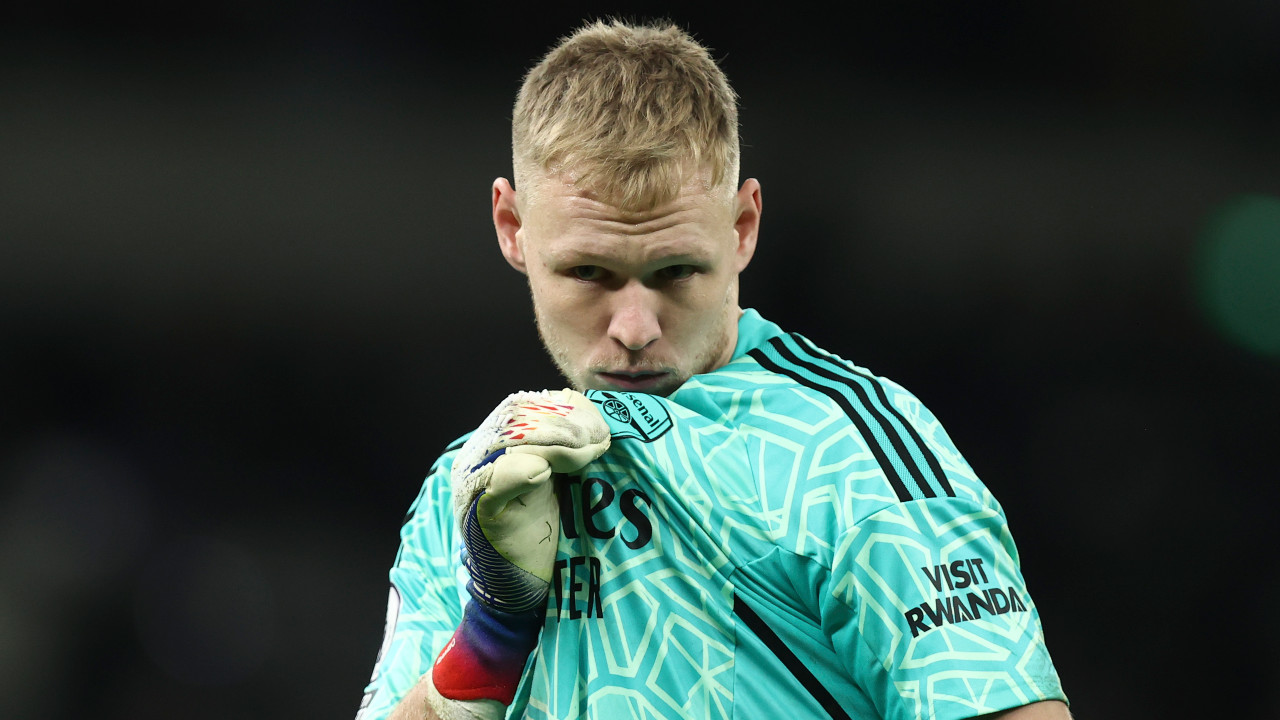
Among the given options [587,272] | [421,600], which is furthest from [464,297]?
[587,272]

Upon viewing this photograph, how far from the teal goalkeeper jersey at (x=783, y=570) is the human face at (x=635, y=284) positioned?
0.29ft

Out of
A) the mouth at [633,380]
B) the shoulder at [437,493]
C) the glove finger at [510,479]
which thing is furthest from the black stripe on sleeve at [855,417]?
the shoulder at [437,493]

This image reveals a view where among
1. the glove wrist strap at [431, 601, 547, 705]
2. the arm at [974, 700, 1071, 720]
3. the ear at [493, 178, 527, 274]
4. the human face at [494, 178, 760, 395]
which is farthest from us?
the ear at [493, 178, 527, 274]

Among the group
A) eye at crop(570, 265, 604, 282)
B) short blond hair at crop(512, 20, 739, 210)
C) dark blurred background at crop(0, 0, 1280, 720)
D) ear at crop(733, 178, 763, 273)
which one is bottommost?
dark blurred background at crop(0, 0, 1280, 720)

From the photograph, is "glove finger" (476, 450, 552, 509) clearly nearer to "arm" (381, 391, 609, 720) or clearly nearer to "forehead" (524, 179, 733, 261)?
"arm" (381, 391, 609, 720)

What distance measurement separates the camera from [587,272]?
1493mm

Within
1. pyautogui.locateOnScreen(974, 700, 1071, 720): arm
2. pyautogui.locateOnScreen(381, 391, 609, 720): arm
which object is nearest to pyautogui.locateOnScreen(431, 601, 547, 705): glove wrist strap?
pyautogui.locateOnScreen(381, 391, 609, 720): arm

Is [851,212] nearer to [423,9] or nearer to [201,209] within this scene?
[423,9]

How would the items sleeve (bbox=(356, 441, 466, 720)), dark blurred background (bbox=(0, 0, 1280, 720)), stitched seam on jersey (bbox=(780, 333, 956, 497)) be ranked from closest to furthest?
stitched seam on jersey (bbox=(780, 333, 956, 497)) → sleeve (bbox=(356, 441, 466, 720)) → dark blurred background (bbox=(0, 0, 1280, 720))

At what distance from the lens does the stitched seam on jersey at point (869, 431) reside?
1.21 meters

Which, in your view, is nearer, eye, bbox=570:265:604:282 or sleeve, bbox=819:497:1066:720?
sleeve, bbox=819:497:1066:720

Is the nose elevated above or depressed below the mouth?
above

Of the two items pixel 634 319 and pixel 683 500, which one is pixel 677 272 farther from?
pixel 683 500

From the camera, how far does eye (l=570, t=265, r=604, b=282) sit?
58.4 inches
